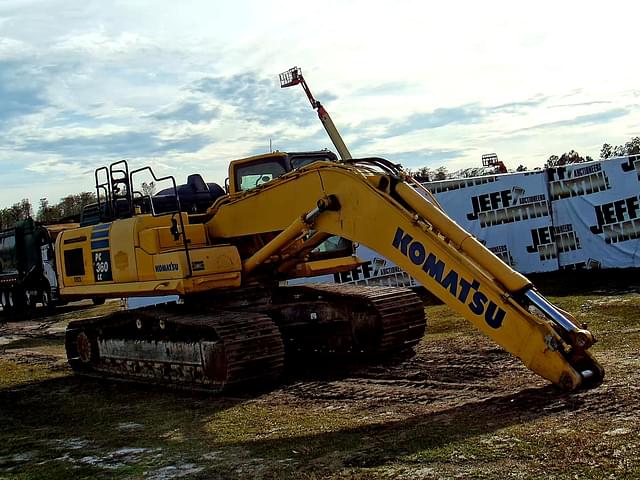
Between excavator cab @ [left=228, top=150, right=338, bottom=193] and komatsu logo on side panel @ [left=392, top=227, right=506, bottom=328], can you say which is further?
excavator cab @ [left=228, top=150, right=338, bottom=193]

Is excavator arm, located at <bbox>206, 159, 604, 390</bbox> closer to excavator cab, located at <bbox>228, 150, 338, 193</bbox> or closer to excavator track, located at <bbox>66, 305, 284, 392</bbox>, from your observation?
excavator cab, located at <bbox>228, 150, 338, 193</bbox>

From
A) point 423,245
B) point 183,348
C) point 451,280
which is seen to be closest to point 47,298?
point 183,348

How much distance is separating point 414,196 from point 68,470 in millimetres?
3866

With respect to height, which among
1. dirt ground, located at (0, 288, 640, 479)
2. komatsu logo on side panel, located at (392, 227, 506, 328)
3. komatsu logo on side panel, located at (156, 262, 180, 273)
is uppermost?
komatsu logo on side panel, located at (156, 262, 180, 273)

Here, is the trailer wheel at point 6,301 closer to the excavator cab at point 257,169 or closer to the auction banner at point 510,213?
the auction banner at point 510,213

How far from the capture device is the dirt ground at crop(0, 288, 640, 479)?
5.46 metres

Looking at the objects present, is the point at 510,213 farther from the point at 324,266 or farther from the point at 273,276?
the point at 273,276

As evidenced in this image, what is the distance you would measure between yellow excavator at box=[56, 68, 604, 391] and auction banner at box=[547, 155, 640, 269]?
862 cm

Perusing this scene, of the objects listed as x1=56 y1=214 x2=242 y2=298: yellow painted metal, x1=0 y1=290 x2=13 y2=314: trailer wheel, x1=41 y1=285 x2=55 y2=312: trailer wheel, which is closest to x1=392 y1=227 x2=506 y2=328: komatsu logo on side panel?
x1=56 y1=214 x2=242 y2=298: yellow painted metal

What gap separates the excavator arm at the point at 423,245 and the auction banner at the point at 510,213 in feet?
34.6

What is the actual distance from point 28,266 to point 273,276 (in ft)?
53.3

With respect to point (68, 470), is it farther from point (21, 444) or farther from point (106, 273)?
point (106, 273)

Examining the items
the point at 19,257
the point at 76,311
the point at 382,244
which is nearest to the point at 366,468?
the point at 382,244

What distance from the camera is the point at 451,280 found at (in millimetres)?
7105
